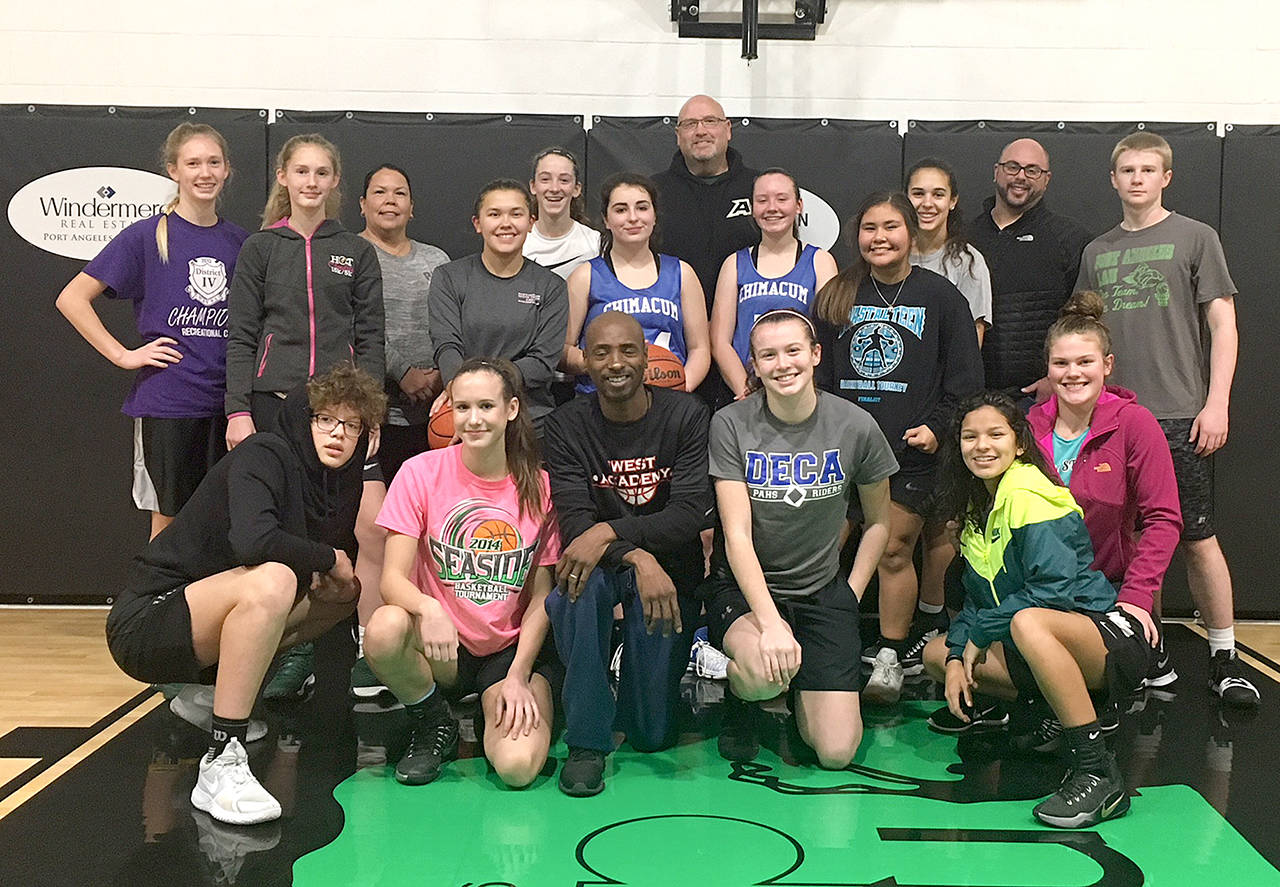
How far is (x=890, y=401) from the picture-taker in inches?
142

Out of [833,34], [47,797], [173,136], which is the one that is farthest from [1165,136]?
[47,797]

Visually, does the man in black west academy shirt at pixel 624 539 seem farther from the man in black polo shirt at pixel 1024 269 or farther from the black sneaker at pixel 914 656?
the man in black polo shirt at pixel 1024 269

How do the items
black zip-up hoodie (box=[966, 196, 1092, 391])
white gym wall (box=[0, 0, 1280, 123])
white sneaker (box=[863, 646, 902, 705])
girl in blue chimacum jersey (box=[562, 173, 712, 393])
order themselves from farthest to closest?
white gym wall (box=[0, 0, 1280, 123]), black zip-up hoodie (box=[966, 196, 1092, 391]), girl in blue chimacum jersey (box=[562, 173, 712, 393]), white sneaker (box=[863, 646, 902, 705])

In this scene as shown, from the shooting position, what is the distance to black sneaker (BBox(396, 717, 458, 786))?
2.96 meters

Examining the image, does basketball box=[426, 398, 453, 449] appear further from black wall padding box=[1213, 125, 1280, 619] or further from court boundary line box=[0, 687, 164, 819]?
black wall padding box=[1213, 125, 1280, 619]

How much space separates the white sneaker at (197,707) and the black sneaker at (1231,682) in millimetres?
2952

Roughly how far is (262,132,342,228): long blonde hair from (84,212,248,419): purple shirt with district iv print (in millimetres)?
199

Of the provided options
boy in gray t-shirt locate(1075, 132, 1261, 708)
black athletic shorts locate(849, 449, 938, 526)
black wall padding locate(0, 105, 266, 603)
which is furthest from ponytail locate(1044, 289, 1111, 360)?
black wall padding locate(0, 105, 266, 603)

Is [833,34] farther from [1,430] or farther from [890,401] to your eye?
[1,430]

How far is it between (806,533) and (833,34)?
2.85 meters

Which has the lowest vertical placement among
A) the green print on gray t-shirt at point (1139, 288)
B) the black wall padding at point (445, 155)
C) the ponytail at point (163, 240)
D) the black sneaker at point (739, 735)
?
the black sneaker at point (739, 735)

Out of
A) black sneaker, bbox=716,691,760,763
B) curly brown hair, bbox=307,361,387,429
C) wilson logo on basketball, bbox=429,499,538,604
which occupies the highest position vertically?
curly brown hair, bbox=307,361,387,429

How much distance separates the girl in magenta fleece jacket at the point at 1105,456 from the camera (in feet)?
10.8

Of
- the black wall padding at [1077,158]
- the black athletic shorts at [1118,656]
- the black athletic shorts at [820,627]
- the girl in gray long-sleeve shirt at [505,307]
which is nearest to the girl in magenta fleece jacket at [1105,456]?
the black athletic shorts at [1118,656]
